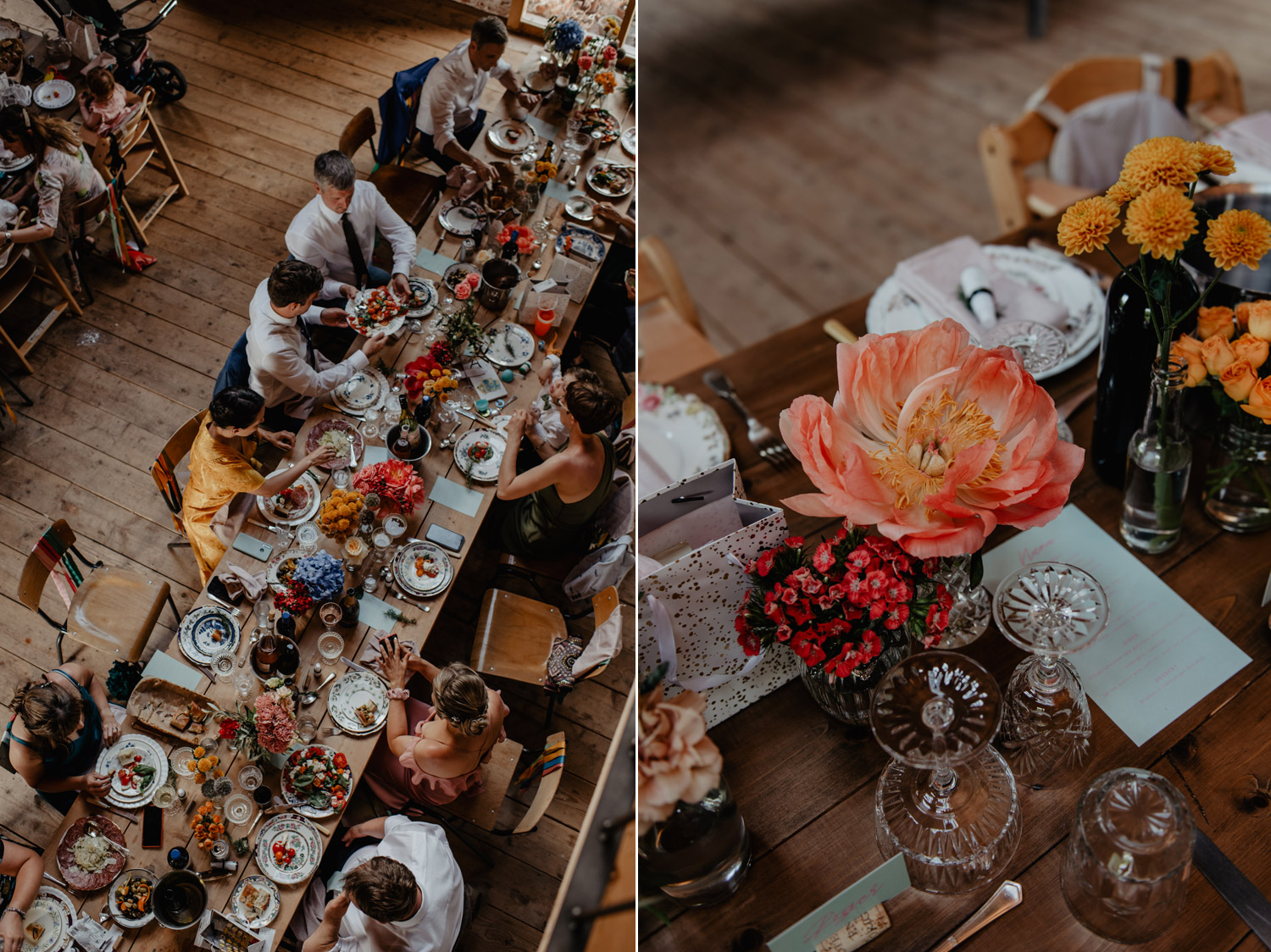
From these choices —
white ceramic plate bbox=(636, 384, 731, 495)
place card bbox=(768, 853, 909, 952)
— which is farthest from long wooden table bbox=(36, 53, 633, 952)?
place card bbox=(768, 853, 909, 952)

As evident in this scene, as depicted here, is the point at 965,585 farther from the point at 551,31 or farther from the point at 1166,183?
the point at 551,31

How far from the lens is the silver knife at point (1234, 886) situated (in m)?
1.18

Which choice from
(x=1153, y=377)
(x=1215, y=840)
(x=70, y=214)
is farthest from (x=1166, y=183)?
(x=70, y=214)

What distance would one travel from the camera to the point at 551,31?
139cm

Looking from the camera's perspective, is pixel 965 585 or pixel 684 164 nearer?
pixel 965 585

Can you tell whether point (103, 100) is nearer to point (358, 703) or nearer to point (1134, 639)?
point (358, 703)

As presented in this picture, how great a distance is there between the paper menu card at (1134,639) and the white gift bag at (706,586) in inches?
17.0

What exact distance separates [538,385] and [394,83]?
2.18 feet

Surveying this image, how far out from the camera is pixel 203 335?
4.25 ft

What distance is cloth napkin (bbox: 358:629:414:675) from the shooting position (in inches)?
75.3

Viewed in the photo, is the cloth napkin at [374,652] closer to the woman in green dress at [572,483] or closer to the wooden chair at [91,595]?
the woman in green dress at [572,483]

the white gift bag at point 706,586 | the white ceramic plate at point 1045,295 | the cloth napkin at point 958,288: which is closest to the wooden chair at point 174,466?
the white gift bag at point 706,586

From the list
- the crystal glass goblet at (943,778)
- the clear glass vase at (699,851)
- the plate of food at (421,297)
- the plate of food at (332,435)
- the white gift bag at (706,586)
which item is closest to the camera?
the clear glass vase at (699,851)

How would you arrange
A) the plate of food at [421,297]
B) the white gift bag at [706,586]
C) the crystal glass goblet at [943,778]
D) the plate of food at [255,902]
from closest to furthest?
the crystal glass goblet at [943,778] < the white gift bag at [706,586] < the plate of food at [255,902] < the plate of food at [421,297]
